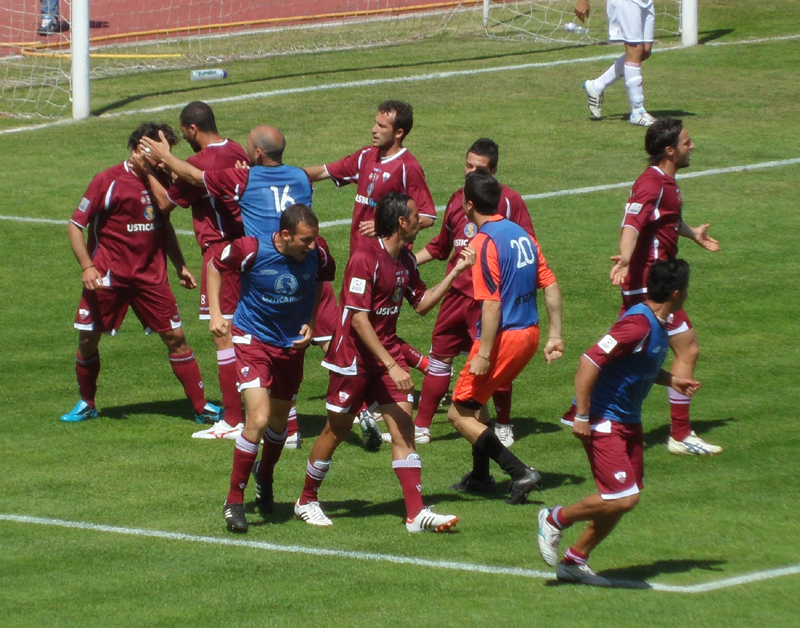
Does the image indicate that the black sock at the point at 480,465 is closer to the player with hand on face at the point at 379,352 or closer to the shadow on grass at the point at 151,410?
the player with hand on face at the point at 379,352

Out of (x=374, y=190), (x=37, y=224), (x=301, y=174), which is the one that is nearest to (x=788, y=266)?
(x=374, y=190)

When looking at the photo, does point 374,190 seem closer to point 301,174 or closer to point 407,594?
point 301,174

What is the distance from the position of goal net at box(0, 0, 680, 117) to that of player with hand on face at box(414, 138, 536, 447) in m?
14.5

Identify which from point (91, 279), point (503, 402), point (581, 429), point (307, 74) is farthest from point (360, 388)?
point (307, 74)

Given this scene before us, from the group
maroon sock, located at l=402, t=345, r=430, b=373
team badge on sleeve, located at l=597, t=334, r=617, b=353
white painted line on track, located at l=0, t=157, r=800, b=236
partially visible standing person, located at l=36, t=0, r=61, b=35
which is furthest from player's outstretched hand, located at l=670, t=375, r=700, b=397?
partially visible standing person, located at l=36, t=0, r=61, b=35

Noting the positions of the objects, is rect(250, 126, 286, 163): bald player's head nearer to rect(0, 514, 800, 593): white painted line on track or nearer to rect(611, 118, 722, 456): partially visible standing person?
rect(611, 118, 722, 456): partially visible standing person

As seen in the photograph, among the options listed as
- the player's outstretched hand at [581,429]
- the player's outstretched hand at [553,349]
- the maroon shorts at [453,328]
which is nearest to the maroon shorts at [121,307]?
the maroon shorts at [453,328]

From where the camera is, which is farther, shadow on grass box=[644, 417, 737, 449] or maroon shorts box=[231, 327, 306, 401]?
shadow on grass box=[644, 417, 737, 449]

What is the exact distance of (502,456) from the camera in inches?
317

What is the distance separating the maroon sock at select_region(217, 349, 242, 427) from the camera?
9477 millimetres

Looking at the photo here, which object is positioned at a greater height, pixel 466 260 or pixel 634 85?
pixel 634 85

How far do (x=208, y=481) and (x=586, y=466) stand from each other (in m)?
2.63

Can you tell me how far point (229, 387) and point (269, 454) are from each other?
167 cm

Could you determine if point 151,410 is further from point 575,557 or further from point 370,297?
point 575,557
